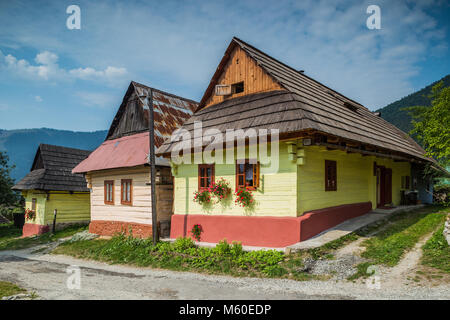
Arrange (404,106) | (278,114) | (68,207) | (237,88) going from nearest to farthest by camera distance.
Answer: (278,114), (237,88), (68,207), (404,106)

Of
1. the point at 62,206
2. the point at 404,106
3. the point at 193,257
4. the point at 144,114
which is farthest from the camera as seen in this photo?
the point at 404,106

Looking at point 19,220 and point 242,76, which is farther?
point 19,220

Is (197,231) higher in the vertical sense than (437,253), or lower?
lower

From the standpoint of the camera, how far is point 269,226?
9234mm

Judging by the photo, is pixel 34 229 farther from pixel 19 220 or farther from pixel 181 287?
pixel 181 287

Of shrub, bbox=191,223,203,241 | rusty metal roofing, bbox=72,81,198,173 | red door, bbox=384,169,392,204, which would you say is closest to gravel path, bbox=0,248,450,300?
shrub, bbox=191,223,203,241

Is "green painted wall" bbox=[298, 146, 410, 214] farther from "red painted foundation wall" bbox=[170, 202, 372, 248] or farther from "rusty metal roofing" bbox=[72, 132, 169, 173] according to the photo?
"rusty metal roofing" bbox=[72, 132, 169, 173]

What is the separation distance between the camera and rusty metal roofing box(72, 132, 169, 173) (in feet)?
41.8

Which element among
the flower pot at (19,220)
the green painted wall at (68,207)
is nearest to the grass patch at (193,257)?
the green painted wall at (68,207)

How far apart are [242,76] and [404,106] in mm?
50715

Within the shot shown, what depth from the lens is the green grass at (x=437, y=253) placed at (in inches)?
268

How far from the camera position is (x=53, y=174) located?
18859 millimetres

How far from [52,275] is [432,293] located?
29.3 feet

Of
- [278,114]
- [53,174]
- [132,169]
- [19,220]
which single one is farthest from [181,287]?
[19,220]
